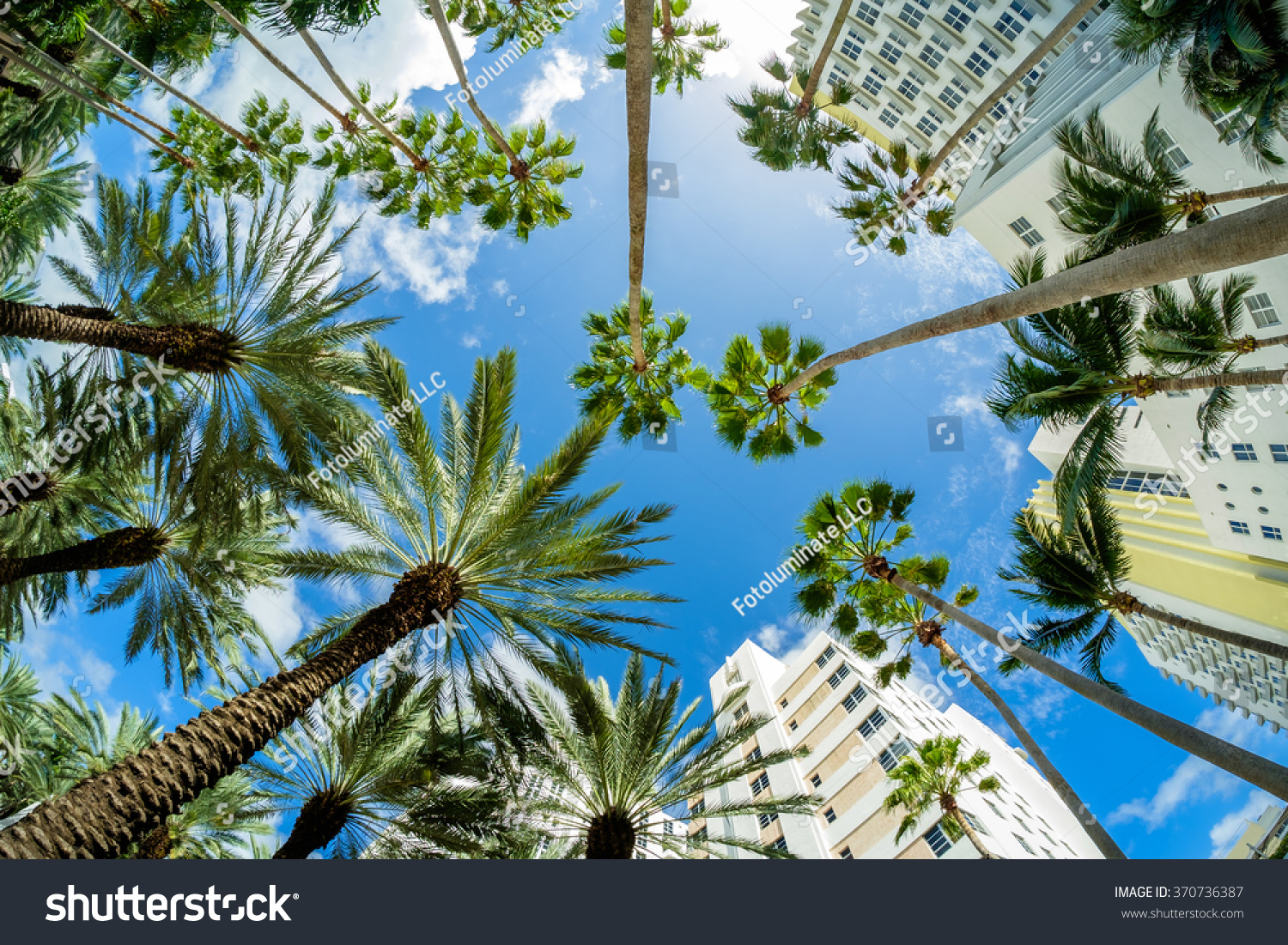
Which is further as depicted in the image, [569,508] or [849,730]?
[849,730]

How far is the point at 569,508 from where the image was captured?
892 centimetres

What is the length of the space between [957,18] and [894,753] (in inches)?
1253

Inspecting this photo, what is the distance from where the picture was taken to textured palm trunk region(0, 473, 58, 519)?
9797mm

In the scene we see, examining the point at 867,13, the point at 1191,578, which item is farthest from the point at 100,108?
the point at 1191,578

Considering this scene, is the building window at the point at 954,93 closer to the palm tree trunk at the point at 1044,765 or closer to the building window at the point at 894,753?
the palm tree trunk at the point at 1044,765

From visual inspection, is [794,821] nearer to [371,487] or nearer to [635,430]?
[635,430]

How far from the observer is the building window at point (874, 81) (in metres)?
27.5

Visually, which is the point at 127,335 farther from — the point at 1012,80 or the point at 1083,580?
the point at 1083,580

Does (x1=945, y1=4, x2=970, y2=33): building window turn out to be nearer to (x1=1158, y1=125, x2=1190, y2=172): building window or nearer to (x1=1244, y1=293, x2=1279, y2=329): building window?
(x1=1158, y1=125, x2=1190, y2=172): building window

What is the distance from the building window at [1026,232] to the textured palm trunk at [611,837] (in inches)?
974

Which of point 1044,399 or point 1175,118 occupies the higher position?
point 1175,118

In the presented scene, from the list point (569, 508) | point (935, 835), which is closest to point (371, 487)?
point (569, 508)

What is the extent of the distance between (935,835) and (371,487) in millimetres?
22029

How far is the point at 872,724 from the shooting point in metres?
23.6
